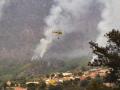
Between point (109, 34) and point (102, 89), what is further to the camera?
point (109, 34)

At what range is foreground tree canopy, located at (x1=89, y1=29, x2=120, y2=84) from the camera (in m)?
49.4

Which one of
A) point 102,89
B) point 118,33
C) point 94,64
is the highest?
point 118,33

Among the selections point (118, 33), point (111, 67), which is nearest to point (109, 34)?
point (118, 33)

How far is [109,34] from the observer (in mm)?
52125

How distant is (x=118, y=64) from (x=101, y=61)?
2568mm

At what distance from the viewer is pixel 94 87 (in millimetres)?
48500

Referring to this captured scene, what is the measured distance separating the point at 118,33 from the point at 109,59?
3604mm

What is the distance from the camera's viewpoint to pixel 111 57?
163 feet

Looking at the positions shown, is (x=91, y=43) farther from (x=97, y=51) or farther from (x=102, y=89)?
(x=102, y=89)

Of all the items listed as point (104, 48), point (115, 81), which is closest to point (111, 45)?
point (104, 48)

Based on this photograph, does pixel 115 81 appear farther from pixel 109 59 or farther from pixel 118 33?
pixel 118 33

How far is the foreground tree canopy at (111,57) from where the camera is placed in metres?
49.4

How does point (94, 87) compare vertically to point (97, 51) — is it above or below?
below

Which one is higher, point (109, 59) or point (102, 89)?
point (109, 59)
